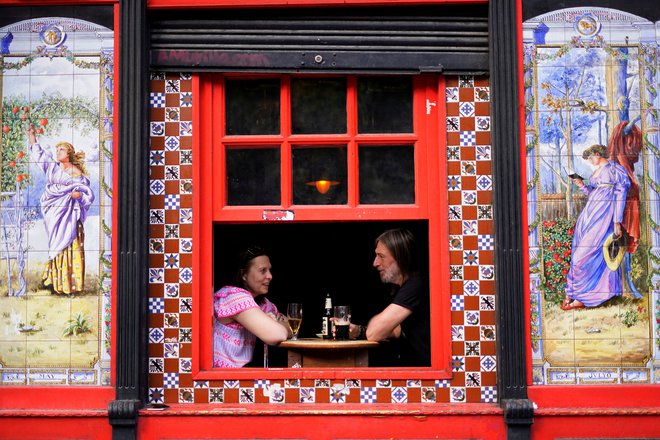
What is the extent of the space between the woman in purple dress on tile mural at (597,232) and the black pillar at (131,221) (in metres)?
2.87

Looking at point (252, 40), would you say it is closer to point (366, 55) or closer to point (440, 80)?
point (366, 55)

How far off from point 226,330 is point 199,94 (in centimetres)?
169

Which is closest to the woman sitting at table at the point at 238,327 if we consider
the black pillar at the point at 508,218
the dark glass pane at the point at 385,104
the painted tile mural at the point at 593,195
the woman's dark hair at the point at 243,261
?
the woman's dark hair at the point at 243,261

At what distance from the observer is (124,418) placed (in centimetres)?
644

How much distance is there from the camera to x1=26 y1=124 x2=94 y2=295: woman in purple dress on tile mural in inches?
261

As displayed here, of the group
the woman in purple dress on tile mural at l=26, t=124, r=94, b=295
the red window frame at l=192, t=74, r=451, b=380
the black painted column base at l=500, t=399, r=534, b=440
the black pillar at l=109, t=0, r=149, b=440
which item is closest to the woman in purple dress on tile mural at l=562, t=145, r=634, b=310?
the black painted column base at l=500, t=399, r=534, b=440

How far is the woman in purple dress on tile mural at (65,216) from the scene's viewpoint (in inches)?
261

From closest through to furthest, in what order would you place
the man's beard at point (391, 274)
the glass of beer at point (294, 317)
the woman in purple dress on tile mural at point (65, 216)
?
the woman in purple dress on tile mural at point (65, 216) < the glass of beer at point (294, 317) < the man's beard at point (391, 274)

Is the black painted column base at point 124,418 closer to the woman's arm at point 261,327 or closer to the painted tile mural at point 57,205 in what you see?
the painted tile mural at point 57,205

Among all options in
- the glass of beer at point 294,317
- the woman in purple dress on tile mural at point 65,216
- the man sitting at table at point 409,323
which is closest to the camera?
the woman in purple dress on tile mural at point 65,216

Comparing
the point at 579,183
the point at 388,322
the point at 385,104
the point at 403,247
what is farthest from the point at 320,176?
the point at 579,183

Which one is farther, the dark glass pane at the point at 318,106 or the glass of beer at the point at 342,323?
the glass of beer at the point at 342,323

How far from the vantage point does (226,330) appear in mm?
6996

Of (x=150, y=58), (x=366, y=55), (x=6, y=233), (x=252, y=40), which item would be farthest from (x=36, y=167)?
(x=366, y=55)
